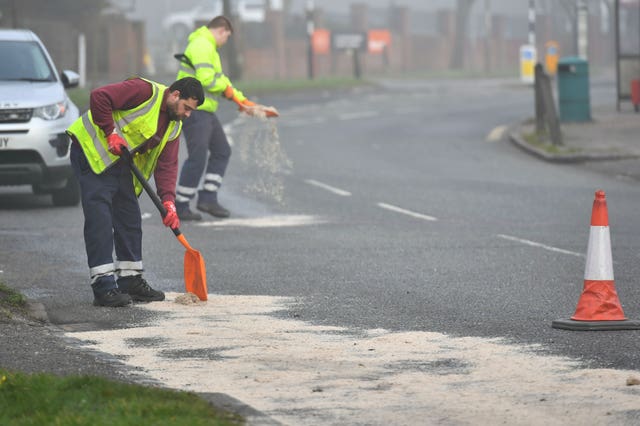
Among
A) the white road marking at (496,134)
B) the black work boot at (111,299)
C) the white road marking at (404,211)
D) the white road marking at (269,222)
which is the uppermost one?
the black work boot at (111,299)

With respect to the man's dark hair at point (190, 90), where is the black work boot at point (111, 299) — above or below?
below

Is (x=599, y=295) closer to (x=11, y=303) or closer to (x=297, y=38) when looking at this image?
(x=11, y=303)

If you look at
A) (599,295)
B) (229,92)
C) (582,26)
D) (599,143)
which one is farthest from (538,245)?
(582,26)

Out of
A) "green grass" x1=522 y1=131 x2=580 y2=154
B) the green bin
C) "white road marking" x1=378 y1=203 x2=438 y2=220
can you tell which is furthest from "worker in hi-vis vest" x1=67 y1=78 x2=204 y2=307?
the green bin

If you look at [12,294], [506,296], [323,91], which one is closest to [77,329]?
[12,294]

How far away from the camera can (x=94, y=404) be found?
6688 millimetres

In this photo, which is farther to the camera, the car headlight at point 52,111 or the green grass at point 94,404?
the car headlight at point 52,111

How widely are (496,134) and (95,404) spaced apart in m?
22.2

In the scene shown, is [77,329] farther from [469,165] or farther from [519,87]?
[519,87]

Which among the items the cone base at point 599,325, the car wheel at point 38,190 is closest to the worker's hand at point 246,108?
the car wheel at point 38,190

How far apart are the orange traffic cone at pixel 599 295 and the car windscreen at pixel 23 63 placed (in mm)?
8995

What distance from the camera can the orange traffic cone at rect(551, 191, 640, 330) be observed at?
9.20m

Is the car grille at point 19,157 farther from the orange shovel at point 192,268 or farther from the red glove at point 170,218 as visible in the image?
the red glove at point 170,218

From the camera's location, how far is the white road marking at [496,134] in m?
27.5
